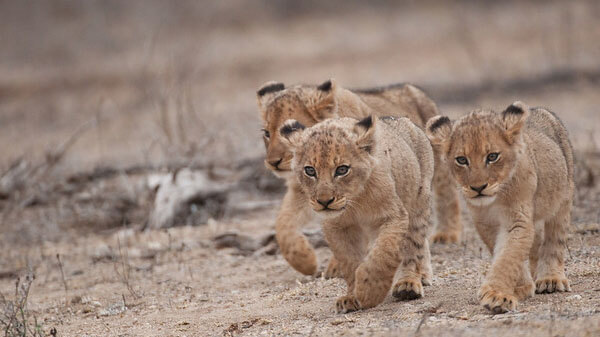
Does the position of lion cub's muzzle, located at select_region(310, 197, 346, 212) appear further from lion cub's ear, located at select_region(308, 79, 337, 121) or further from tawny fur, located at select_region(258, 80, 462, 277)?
lion cub's ear, located at select_region(308, 79, 337, 121)

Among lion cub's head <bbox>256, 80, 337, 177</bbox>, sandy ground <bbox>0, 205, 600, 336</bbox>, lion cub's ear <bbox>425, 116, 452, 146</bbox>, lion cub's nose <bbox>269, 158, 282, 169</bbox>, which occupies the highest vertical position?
lion cub's head <bbox>256, 80, 337, 177</bbox>

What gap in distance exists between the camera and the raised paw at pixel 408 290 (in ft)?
21.7

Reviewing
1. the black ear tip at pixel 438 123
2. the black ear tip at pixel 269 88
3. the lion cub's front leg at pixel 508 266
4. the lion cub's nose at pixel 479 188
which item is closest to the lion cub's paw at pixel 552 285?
the lion cub's front leg at pixel 508 266

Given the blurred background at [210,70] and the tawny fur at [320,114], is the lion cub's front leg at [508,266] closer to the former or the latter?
the tawny fur at [320,114]

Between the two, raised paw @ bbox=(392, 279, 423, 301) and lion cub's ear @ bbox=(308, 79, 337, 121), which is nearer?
raised paw @ bbox=(392, 279, 423, 301)

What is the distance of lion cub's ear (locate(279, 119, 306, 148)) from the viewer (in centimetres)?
637

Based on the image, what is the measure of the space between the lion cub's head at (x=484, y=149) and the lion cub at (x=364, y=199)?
1.53ft

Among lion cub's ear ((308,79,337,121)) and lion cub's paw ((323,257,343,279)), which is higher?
lion cub's ear ((308,79,337,121))

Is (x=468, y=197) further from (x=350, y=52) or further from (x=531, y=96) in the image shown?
(x=350, y=52)

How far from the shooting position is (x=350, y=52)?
87.0 feet

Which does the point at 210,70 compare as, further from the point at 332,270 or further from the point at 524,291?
the point at 524,291

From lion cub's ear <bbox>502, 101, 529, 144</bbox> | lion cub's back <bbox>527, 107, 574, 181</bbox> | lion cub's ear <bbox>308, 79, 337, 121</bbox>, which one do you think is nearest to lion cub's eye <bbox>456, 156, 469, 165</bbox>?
lion cub's ear <bbox>502, 101, 529, 144</bbox>

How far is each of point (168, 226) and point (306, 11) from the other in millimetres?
21016

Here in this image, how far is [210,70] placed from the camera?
26.1 m
